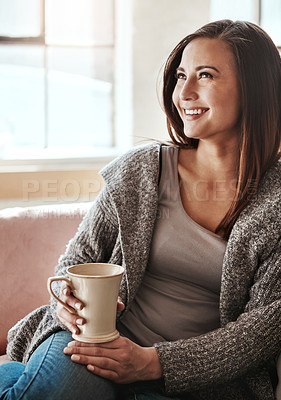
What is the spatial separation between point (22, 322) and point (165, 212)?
1.65 feet

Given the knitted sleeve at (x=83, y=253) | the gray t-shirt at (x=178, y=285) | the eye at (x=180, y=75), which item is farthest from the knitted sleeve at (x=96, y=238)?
the eye at (x=180, y=75)

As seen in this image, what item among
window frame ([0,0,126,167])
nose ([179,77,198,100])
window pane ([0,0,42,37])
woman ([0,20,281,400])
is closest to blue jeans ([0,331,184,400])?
woman ([0,20,281,400])

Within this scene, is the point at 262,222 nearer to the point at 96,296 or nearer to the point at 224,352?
the point at 224,352

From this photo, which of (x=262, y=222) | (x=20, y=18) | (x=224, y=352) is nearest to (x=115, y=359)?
(x=224, y=352)

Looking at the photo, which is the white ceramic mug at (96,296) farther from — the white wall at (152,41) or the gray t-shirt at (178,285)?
the white wall at (152,41)

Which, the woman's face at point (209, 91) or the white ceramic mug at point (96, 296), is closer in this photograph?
the white ceramic mug at point (96, 296)

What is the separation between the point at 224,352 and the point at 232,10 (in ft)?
6.72

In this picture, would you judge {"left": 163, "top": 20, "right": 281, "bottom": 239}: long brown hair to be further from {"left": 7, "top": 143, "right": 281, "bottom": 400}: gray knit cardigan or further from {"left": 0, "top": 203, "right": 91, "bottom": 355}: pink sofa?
{"left": 0, "top": 203, "right": 91, "bottom": 355}: pink sofa

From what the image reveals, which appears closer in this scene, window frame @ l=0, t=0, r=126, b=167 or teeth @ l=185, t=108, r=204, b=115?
teeth @ l=185, t=108, r=204, b=115

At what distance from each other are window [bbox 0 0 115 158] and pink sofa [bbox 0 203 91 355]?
95cm

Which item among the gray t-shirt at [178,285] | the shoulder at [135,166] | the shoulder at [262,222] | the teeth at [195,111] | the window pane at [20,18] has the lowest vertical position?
the gray t-shirt at [178,285]

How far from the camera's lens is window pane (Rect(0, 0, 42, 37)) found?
104 inches

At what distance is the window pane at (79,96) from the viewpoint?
279cm

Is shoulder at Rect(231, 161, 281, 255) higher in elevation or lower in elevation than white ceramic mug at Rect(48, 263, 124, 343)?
higher
